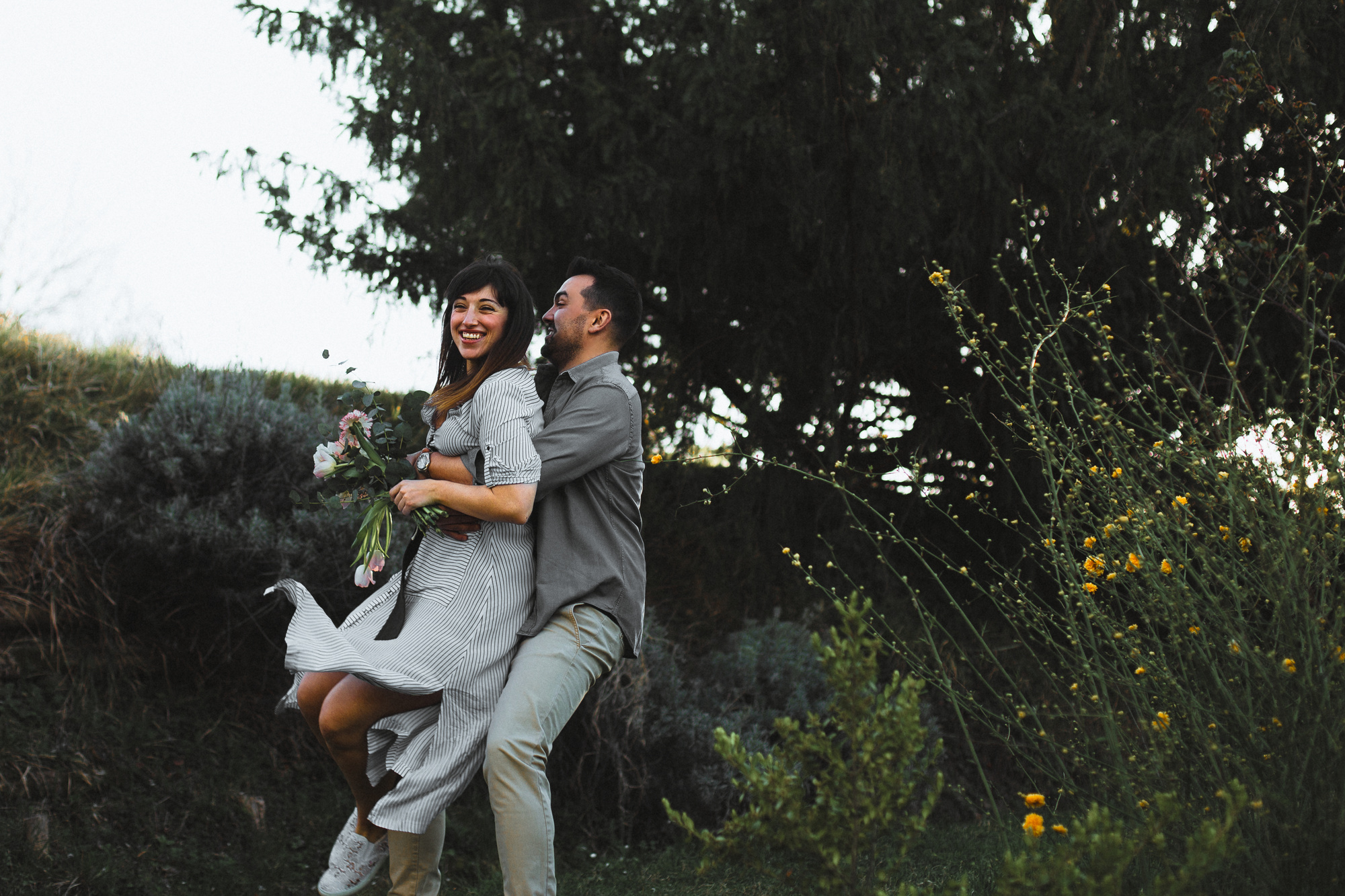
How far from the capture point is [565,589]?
8.74ft

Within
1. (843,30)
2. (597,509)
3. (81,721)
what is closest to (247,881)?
(81,721)

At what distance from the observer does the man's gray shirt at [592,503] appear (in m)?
2.68

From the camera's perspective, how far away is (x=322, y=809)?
477 centimetres

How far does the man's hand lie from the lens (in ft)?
9.01

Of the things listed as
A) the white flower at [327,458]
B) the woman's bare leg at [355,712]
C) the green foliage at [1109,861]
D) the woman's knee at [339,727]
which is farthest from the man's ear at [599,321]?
the green foliage at [1109,861]

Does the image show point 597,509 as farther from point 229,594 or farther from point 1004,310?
point 1004,310

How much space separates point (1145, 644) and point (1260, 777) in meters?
1.43

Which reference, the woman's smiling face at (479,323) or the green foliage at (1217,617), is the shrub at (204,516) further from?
the green foliage at (1217,617)

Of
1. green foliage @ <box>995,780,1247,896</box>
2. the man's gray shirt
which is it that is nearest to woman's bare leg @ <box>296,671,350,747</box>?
the man's gray shirt

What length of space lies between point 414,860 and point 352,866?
228 millimetres

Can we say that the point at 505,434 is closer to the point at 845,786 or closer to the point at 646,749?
the point at 845,786

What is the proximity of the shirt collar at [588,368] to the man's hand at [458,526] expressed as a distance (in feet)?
1.68

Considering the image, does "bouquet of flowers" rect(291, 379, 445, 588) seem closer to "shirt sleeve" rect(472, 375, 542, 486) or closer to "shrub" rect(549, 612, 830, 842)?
"shirt sleeve" rect(472, 375, 542, 486)

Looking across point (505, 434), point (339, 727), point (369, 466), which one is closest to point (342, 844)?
point (339, 727)
